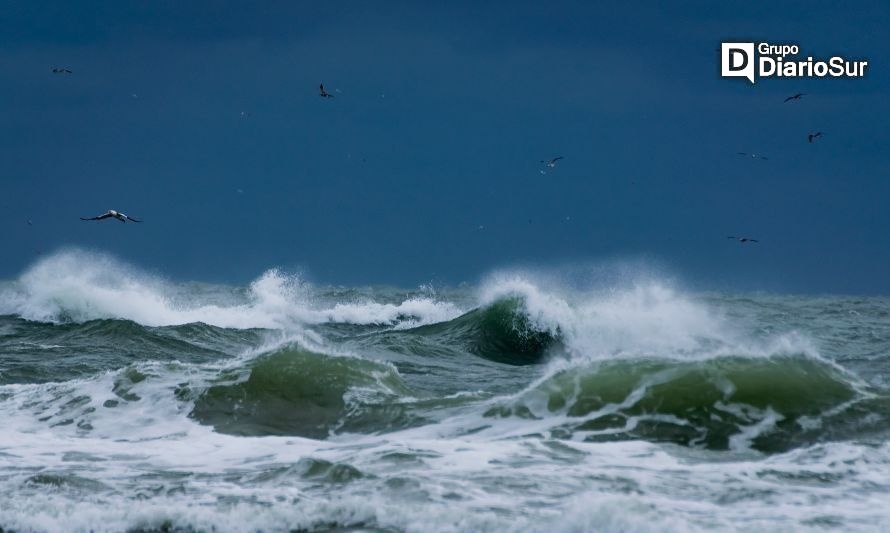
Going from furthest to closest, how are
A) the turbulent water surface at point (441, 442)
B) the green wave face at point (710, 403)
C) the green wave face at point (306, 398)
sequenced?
the green wave face at point (306, 398), the green wave face at point (710, 403), the turbulent water surface at point (441, 442)

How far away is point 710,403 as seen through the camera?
12.0 meters

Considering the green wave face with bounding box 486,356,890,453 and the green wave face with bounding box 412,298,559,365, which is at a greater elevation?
the green wave face with bounding box 412,298,559,365

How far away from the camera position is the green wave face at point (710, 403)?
11.2 meters

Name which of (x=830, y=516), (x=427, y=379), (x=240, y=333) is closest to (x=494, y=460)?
(x=830, y=516)

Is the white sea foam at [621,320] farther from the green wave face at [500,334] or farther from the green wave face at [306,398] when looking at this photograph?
the green wave face at [306,398]

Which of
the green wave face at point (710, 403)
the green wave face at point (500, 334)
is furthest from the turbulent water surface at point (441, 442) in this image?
the green wave face at point (500, 334)

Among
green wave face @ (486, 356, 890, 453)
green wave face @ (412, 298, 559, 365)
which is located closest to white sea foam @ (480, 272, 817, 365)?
green wave face @ (412, 298, 559, 365)

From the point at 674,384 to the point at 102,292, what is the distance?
21544mm

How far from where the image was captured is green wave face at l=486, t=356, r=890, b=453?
11172 mm

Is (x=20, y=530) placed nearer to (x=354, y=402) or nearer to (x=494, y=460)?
(x=494, y=460)

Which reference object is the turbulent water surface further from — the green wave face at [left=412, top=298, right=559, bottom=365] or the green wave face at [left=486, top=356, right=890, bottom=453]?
the green wave face at [left=412, top=298, right=559, bottom=365]

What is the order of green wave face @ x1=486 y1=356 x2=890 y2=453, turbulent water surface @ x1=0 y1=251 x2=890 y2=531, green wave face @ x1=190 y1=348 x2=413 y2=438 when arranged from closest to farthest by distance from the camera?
turbulent water surface @ x1=0 y1=251 x2=890 y2=531
green wave face @ x1=486 y1=356 x2=890 y2=453
green wave face @ x1=190 y1=348 x2=413 y2=438

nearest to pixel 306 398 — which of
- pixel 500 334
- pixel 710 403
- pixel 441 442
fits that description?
pixel 441 442

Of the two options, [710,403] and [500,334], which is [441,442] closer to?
[710,403]
